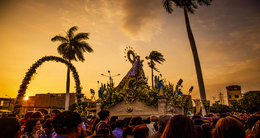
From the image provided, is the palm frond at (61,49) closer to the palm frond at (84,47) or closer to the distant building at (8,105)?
the palm frond at (84,47)

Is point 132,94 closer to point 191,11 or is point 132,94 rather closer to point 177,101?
point 177,101

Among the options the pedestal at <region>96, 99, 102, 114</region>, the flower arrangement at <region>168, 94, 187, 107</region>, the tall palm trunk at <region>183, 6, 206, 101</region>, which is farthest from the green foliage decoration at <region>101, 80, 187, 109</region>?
the tall palm trunk at <region>183, 6, 206, 101</region>

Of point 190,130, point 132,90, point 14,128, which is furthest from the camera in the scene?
point 132,90

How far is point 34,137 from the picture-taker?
426cm

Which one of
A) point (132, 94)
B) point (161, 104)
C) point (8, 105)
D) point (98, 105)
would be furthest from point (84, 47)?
point (161, 104)

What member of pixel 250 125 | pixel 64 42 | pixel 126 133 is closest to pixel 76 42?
pixel 64 42

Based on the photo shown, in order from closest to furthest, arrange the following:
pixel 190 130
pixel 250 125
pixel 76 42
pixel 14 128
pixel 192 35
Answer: pixel 190 130 < pixel 14 128 < pixel 250 125 < pixel 192 35 < pixel 76 42

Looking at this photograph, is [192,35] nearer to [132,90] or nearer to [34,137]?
[132,90]

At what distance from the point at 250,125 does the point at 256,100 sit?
Answer: 3614 cm

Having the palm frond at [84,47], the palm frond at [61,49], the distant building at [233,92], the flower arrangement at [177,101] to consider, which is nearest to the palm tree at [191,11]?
the flower arrangement at [177,101]

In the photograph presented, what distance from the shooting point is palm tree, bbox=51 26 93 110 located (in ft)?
102

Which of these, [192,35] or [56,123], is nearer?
[56,123]

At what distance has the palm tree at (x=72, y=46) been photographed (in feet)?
102

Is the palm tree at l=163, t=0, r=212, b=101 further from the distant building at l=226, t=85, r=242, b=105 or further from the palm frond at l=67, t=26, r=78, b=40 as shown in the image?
the distant building at l=226, t=85, r=242, b=105
